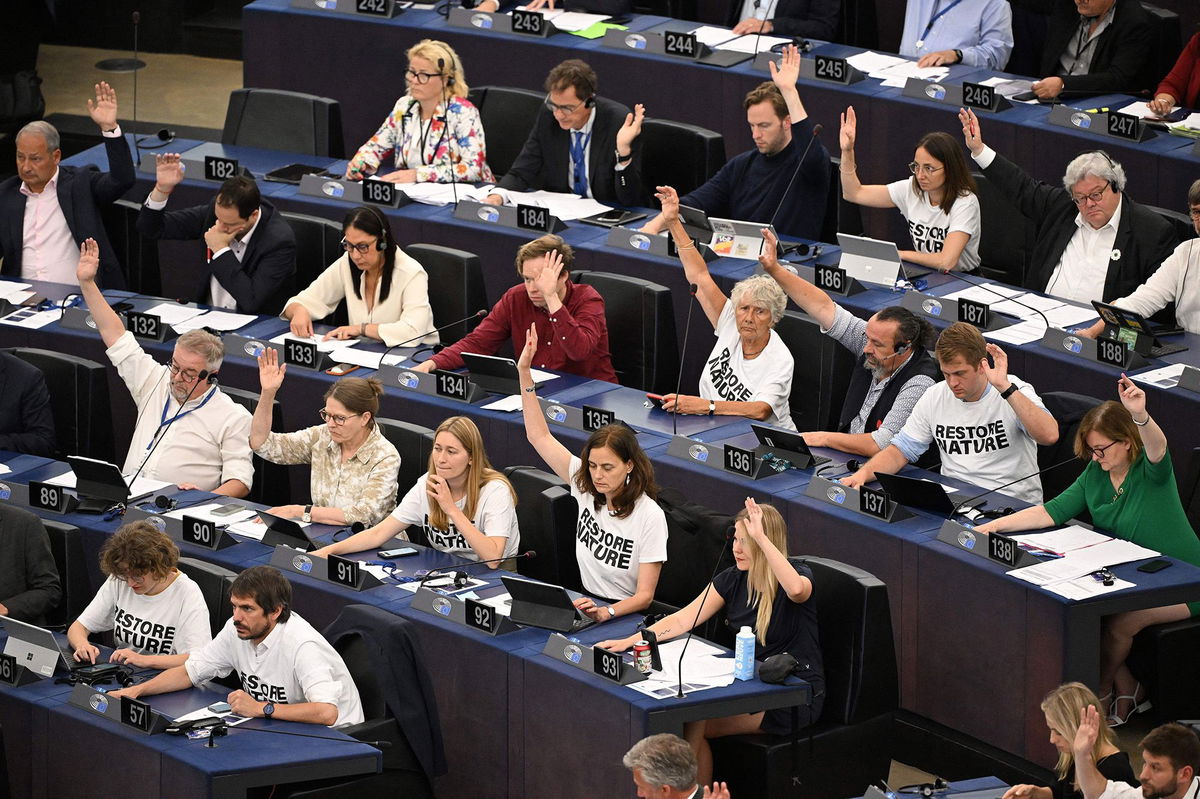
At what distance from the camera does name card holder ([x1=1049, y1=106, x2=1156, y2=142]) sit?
689 centimetres

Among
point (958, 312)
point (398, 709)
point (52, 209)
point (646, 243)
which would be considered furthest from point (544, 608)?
point (52, 209)

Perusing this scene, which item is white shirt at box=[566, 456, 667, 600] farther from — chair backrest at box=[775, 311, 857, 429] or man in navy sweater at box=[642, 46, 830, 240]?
man in navy sweater at box=[642, 46, 830, 240]

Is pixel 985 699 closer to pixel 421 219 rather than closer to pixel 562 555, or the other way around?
pixel 562 555

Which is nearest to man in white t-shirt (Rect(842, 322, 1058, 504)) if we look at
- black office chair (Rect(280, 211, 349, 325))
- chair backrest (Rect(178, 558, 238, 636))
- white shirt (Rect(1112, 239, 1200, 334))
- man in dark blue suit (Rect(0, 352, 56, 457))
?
white shirt (Rect(1112, 239, 1200, 334))

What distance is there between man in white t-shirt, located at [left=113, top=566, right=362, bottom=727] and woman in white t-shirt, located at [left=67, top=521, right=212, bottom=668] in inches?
6.9

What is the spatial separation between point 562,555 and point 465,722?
642mm

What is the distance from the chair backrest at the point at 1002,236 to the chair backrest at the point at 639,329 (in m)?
1.30

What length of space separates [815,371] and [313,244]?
210 centimetres

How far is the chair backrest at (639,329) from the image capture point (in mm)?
6527

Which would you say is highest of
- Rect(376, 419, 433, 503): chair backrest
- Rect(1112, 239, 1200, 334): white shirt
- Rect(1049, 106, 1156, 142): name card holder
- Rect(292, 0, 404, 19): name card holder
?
Rect(292, 0, 404, 19): name card holder

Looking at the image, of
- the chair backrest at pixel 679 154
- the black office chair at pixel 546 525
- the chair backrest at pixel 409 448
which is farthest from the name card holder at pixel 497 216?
the black office chair at pixel 546 525

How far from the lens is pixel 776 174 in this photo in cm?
700

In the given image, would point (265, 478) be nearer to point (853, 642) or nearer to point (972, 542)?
point (853, 642)

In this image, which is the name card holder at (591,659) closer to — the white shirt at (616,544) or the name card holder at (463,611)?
the name card holder at (463,611)
